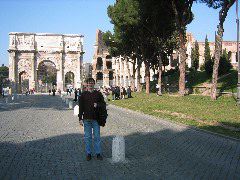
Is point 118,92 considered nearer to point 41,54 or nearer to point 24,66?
point 41,54

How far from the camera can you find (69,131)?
1356 centimetres

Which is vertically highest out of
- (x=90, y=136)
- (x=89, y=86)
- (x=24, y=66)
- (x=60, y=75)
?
(x=24, y=66)

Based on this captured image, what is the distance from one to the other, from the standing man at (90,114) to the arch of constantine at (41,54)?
7206cm

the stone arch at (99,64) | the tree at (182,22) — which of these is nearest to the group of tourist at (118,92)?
the tree at (182,22)

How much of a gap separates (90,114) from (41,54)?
76.6m

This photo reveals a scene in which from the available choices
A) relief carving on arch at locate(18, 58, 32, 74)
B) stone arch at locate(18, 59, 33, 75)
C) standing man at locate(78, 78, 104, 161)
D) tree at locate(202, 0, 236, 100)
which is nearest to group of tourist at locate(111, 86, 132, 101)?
tree at locate(202, 0, 236, 100)

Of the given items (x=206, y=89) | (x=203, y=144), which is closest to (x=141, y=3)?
(x=206, y=89)

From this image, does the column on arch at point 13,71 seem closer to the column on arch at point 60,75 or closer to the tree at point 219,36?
the column on arch at point 60,75

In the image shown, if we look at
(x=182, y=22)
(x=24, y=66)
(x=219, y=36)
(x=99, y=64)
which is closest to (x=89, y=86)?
(x=219, y=36)

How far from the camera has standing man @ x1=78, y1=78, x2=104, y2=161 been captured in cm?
840

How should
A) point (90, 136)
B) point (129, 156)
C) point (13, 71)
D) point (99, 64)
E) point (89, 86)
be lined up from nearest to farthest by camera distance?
point (90, 136) → point (89, 86) → point (129, 156) → point (13, 71) → point (99, 64)

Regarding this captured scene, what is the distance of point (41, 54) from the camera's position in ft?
271

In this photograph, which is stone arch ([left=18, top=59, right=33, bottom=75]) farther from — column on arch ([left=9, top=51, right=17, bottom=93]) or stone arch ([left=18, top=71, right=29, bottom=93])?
column on arch ([left=9, top=51, right=17, bottom=93])

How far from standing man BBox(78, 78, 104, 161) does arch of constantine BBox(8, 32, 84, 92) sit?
7206 cm
